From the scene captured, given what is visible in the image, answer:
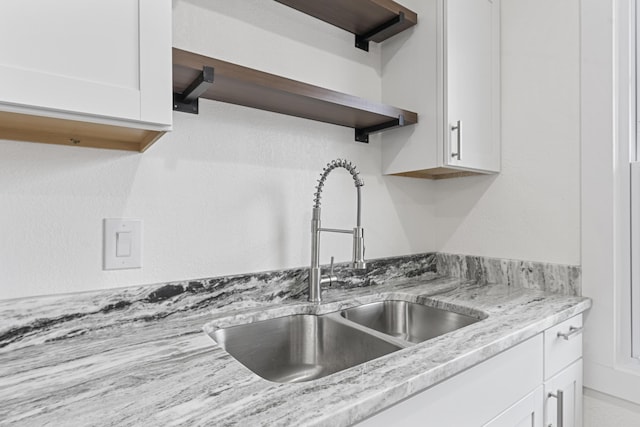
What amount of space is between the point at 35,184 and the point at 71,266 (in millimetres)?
211

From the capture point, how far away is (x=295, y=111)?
122 centimetres

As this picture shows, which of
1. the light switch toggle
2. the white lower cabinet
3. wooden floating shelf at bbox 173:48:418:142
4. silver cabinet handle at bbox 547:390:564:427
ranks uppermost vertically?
wooden floating shelf at bbox 173:48:418:142

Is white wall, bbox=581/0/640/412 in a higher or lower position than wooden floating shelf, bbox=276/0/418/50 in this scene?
lower

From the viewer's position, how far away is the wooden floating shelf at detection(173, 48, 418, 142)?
34.7 inches

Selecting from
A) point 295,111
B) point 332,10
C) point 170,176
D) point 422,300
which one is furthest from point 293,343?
point 332,10

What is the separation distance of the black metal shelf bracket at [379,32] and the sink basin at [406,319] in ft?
3.43

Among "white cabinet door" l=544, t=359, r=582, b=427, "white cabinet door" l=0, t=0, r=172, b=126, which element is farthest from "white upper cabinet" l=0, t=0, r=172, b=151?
"white cabinet door" l=544, t=359, r=582, b=427

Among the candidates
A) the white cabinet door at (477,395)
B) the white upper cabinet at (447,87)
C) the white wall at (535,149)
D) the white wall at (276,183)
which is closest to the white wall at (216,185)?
the white wall at (276,183)

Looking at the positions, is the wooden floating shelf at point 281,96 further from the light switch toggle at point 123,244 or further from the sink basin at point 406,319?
the sink basin at point 406,319

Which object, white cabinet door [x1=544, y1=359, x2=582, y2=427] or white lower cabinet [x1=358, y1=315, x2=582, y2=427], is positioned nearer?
white lower cabinet [x1=358, y1=315, x2=582, y2=427]

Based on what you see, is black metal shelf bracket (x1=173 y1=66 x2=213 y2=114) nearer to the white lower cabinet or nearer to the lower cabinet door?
the white lower cabinet

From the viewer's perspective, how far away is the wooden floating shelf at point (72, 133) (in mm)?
706

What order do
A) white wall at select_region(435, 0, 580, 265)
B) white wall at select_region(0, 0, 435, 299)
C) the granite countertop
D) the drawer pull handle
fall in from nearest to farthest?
1. the granite countertop
2. white wall at select_region(0, 0, 435, 299)
3. the drawer pull handle
4. white wall at select_region(435, 0, 580, 265)

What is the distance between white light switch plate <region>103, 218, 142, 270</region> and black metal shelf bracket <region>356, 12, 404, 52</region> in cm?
110
